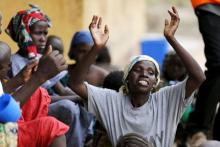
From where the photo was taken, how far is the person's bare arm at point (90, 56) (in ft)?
19.9

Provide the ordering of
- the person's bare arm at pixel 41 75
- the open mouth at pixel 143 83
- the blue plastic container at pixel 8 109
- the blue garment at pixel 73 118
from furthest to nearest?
1. the blue garment at pixel 73 118
2. the open mouth at pixel 143 83
3. the person's bare arm at pixel 41 75
4. the blue plastic container at pixel 8 109

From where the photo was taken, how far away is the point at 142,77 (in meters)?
6.19

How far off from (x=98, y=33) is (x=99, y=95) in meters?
0.48

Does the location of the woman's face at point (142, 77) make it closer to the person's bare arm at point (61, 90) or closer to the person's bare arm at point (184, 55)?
the person's bare arm at point (184, 55)

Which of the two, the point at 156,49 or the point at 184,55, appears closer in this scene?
the point at 184,55

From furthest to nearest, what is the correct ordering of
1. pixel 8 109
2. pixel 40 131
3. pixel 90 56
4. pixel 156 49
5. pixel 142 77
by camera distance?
pixel 156 49
pixel 142 77
pixel 90 56
pixel 40 131
pixel 8 109

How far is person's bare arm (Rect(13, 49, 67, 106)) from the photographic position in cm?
572

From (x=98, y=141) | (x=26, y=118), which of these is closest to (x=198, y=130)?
(x=98, y=141)

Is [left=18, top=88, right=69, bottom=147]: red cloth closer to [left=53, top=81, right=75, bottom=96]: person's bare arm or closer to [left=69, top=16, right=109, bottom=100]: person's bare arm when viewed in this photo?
[left=69, top=16, right=109, bottom=100]: person's bare arm

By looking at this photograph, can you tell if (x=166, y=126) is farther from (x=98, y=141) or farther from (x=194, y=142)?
(x=194, y=142)

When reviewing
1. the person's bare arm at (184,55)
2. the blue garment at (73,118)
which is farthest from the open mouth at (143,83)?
the blue garment at (73,118)

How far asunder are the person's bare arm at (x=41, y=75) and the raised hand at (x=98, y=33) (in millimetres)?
399

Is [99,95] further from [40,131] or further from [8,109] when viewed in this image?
[8,109]

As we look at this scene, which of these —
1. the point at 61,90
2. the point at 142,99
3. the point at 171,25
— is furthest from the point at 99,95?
the point at 61,90
